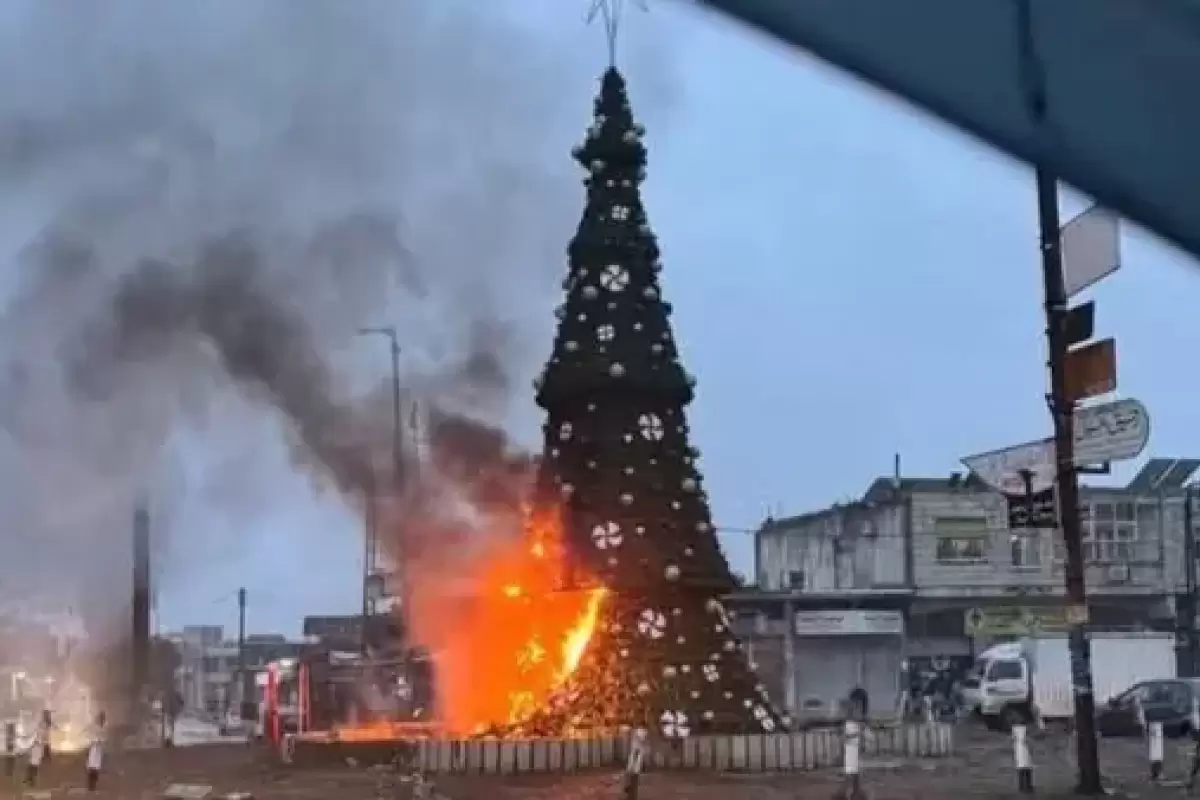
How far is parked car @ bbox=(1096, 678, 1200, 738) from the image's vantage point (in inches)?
1475

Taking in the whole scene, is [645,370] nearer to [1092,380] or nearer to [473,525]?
[473,525]

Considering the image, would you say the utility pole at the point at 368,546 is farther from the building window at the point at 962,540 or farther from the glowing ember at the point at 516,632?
the building window at the point at 962,540

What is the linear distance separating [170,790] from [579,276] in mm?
8731

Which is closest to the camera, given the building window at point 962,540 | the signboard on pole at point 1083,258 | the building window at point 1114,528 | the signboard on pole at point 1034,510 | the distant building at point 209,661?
the signboard on pole at point 1083,258

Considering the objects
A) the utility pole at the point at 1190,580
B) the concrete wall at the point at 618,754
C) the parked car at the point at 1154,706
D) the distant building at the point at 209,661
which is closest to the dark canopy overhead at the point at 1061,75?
the concrete wall at the point at 618,754

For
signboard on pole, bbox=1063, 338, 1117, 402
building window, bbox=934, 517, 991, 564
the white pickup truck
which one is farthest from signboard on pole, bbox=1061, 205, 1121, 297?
building window, bbox=934, 517, 991, 564

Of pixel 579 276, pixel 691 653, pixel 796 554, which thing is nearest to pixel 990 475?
pixel 691 653

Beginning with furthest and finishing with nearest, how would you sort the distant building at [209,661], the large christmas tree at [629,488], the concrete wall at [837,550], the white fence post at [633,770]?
the distant building at [209,661], the concrete wall at [837,550], the large christmas tree at [629,488], the white fence post at [633,770]

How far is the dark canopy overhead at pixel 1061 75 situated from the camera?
3029mm

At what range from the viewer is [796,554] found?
2847 inches

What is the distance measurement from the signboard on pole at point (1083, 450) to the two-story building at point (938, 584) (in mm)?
40291

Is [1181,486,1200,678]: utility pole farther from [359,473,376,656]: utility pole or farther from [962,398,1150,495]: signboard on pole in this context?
[962,398,1150,495]: signboard on pole

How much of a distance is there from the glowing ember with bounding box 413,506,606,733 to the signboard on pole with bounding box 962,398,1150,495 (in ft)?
24.3

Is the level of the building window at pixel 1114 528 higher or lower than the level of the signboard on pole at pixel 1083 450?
higher
